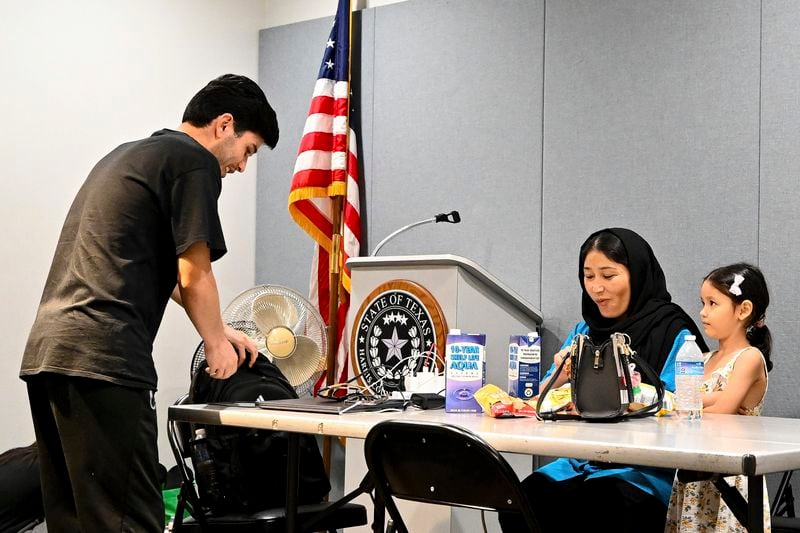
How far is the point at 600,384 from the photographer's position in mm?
2348

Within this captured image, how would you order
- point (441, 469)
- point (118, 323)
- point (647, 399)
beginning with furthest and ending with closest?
point (647, 399) → point (118, 323) → point (441, 469)

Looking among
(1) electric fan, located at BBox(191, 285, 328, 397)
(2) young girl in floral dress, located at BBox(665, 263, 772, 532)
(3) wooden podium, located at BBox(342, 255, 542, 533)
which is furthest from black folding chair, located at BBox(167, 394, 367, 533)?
(1) electric fan, located at BBox(191, 285, 328, 397)

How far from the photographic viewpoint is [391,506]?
7.26 ft

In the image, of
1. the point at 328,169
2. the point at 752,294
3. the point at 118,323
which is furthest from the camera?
the point at 328,169

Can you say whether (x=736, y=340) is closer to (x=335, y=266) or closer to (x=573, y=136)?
(x=573, y=136)

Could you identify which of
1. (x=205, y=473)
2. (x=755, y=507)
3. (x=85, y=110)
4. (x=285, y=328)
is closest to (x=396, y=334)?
(x=285, y=328)

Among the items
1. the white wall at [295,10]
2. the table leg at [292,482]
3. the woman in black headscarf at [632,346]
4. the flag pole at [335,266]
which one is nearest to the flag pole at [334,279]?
the flag pole at [335,266]

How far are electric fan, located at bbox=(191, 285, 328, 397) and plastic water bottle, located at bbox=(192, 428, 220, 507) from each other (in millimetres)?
1517

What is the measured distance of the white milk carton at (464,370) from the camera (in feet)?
8.24

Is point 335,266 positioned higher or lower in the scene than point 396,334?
higher

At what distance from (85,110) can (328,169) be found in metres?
1.28

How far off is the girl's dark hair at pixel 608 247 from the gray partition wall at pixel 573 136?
86 cm

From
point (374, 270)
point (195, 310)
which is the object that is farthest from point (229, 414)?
point (374, 270)

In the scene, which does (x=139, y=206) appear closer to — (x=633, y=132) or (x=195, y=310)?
(x=195, y=310)
